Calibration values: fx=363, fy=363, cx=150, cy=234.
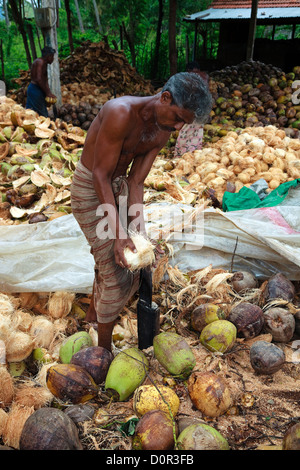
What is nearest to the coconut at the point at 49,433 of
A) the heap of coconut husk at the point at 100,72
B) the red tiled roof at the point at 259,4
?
the heap of coconut husk at the point at 100,72

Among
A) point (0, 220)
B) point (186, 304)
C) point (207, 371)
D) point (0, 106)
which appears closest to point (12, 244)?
point (0, 220)

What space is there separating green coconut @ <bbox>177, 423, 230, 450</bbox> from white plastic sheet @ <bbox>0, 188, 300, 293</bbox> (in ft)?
5.08

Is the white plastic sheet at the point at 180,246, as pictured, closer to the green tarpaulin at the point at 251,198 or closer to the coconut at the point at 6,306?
the coconut at the point at 6,306

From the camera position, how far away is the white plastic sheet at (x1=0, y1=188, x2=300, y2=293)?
2881 millimetres

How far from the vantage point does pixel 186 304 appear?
2760 millimetres

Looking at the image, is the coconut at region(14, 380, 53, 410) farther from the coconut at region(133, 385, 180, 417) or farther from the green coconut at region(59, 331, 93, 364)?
the coconut at region(133, 385, 180, 417)

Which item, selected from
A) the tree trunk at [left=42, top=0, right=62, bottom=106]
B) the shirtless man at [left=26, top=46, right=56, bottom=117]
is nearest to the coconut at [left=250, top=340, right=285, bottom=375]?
the shirtless man at [left=26, top=46, right=56, bottom=117]

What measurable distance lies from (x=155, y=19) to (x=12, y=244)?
25.2 meters

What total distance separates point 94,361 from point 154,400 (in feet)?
1.36

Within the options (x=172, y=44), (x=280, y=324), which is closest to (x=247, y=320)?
(x=280, y=324)

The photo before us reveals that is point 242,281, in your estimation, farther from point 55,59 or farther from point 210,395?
point 55,59

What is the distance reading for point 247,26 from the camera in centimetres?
1298

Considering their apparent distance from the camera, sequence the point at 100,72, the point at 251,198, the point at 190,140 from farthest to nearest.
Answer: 1. the point at 100,72
2. the point at 190,140
3. the point at 251,198
